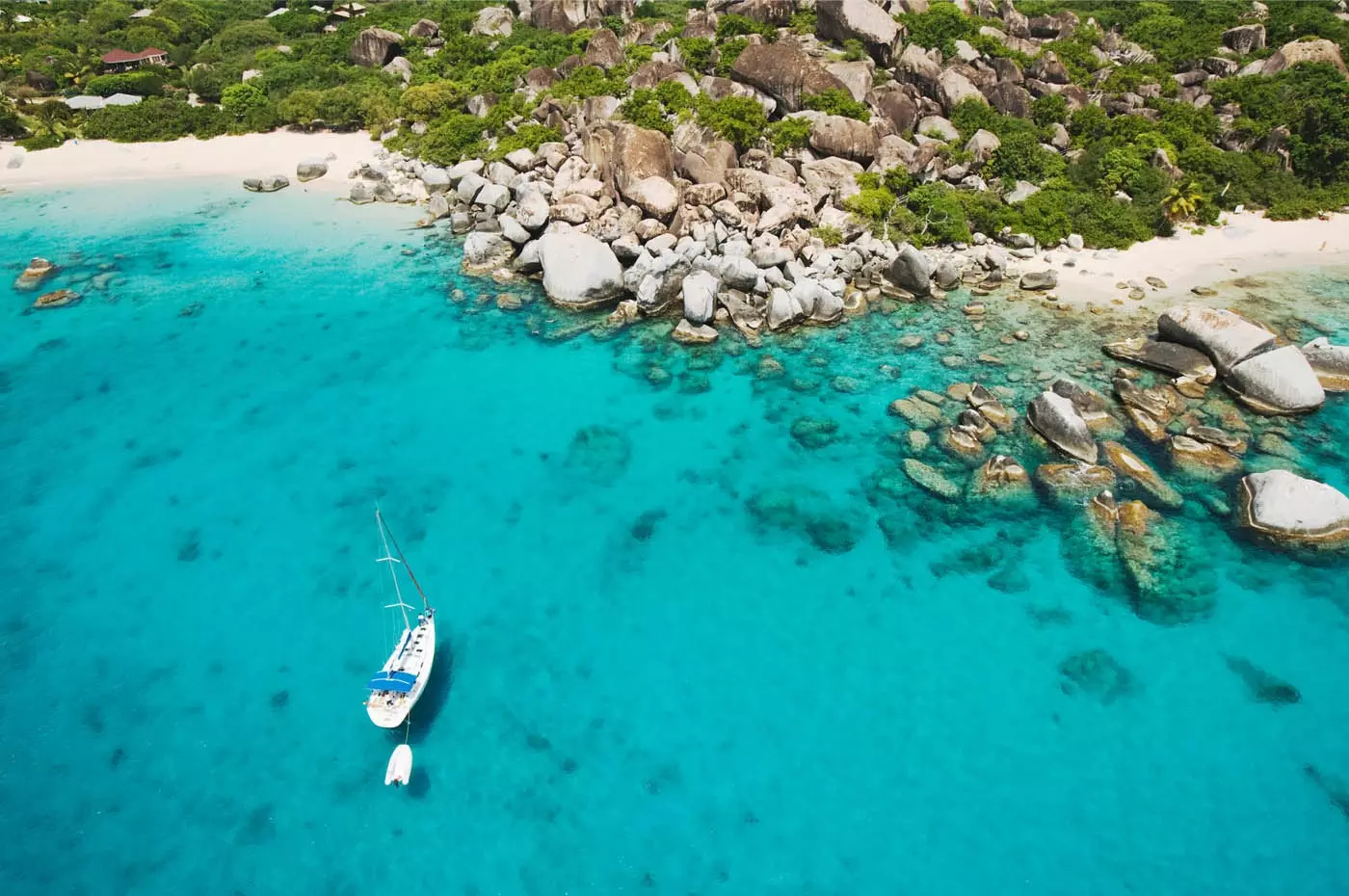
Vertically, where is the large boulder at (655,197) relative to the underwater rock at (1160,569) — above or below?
above

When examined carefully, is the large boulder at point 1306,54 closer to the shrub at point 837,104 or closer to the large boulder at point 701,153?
the shrub at point 837,104

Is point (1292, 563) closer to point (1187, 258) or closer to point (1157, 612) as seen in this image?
point (1157, 612)

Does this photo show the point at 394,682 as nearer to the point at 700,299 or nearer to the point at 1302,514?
the point at 700,299

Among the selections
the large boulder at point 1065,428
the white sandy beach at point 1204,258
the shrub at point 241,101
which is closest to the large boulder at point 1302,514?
the large boulder at point 1065,428

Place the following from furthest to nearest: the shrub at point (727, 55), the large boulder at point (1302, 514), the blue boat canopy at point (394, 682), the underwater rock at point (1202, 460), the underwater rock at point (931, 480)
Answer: the shrub at point (727, 55) → the underwater rock at point (1202, 460) → the underwater rock at point (931, 480) → the large boulder at point (1302, 514) → the blue boat canopy at point (394, 682)

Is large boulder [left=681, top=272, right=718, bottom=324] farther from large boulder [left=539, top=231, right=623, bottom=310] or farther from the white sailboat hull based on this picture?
the white sailboat hull

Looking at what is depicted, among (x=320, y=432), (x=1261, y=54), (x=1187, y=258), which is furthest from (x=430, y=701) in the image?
(x=1261, y=54)
